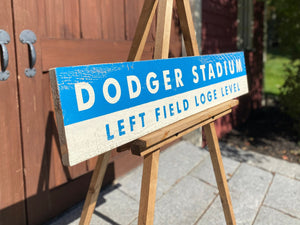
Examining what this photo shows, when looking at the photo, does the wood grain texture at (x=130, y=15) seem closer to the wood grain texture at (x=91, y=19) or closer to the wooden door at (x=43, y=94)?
the wooden door at (x=43, y=94)

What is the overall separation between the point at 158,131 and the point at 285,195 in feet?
6.55

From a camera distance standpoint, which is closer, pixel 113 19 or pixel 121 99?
pixel 121 99

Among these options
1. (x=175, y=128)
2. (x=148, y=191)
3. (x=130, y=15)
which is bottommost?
(x=148, y=191)

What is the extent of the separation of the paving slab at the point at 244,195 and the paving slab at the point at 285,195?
68mm

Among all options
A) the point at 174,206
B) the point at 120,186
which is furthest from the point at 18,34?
the point at 174,206

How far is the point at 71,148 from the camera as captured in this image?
98cm

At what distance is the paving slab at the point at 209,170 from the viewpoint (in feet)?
9.36

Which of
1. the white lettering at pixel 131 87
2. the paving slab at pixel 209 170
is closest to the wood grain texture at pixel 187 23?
the white lettering at pixel 131 87

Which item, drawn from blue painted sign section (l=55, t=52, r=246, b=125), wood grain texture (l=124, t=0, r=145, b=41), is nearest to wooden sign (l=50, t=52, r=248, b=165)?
blue painted sign section (l=55, t=52, r=246, b=125)

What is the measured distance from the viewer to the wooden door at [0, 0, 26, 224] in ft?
5.72

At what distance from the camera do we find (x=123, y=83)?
116cm

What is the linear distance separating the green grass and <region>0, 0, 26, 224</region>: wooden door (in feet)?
19.1

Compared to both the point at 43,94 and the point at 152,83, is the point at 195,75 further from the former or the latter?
the point at 43,94

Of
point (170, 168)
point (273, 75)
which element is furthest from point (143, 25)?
point (273, 75)
